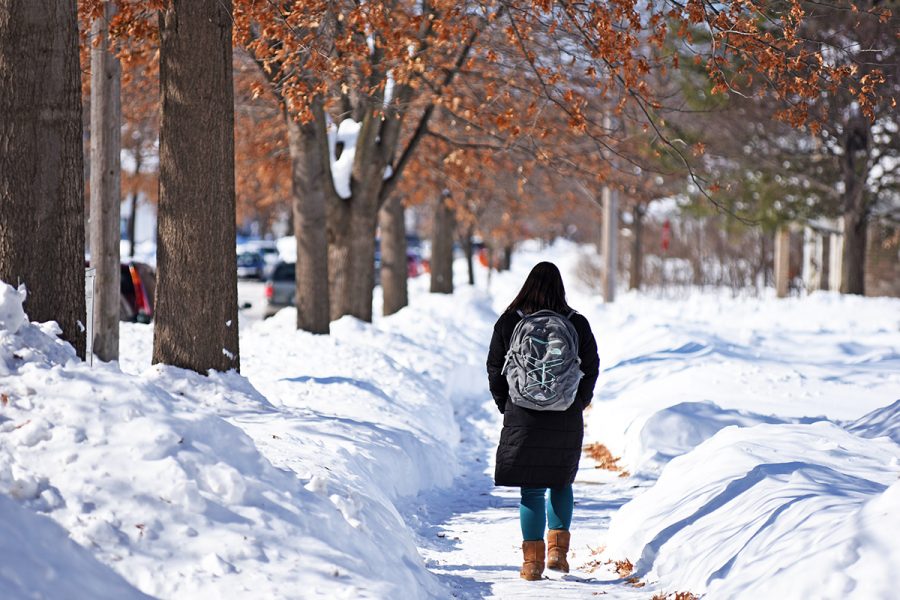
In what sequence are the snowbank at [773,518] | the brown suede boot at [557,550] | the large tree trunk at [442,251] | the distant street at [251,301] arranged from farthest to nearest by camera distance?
the large tree trunk at [442,251]
the distant street at [251,301]
the brown suede boot at [557,550]
the snowbank at [773,518]

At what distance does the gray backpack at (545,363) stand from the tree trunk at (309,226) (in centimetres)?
871

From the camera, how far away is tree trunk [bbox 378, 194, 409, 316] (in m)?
25.6

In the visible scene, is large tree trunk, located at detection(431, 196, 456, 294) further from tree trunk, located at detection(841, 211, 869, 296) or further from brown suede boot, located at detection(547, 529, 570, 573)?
brown suede boot, located at detection(547, 529, 570, 573)

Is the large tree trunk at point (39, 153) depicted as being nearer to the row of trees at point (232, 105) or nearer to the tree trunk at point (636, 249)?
the row of trees at point (232, 105)

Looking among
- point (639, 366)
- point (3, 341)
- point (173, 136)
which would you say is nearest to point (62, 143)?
point (3, 341)

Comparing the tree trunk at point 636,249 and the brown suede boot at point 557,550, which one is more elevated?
the tree trunk at point 636,249

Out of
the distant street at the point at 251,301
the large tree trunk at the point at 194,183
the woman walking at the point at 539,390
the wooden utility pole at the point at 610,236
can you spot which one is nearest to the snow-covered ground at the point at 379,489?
the large tree trunk at the point at 194,183

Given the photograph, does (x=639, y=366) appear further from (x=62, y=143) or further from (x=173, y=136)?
(x=62, y=143)

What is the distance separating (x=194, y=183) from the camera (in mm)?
9516

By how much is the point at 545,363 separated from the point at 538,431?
0.44 metres

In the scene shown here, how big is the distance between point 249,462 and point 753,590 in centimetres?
260

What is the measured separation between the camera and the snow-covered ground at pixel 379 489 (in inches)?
210

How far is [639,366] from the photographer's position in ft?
55.8

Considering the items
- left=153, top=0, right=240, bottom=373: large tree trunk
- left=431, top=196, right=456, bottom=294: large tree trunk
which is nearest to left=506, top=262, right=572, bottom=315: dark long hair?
left=153, top=0, right=240, bottom=373: large tree trunk
